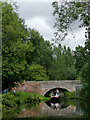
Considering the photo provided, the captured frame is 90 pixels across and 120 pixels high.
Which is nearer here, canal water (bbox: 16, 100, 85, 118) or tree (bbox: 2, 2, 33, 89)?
canal water (bbox: 16, 100, 85, 118)

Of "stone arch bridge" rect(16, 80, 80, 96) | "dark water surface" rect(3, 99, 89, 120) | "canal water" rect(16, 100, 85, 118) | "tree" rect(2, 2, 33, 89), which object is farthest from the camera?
"stone arch bridge" rect(16, 80, 80, 96)

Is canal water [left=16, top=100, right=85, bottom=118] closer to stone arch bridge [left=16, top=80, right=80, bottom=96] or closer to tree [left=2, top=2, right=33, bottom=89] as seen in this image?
tree [left=2, top=2, right=33, bottom=89]

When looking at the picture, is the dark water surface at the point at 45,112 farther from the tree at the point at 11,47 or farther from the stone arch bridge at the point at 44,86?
the stone arch bridge at the point at 44,86

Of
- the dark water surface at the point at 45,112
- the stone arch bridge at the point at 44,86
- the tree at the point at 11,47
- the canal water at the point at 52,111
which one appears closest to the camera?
the dark water surface at the point at 45,112

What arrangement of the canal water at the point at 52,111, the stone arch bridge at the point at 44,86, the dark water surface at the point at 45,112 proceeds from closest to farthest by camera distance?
the dark water surface at the point at 45,112 → the canal water at the point at 52,111 → the stone arch bridge at the point at 44,86

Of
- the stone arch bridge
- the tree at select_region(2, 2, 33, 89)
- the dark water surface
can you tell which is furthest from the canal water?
the stone arch bridge

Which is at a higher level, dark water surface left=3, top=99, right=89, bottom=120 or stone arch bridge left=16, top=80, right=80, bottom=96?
stone arch bridge left=16, top=80, right=80, bottom=96

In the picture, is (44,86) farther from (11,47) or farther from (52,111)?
(52,111)

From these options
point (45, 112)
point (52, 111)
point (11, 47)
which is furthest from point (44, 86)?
point (45, 112)

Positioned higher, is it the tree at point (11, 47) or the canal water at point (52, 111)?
the tree at point (11, 47)

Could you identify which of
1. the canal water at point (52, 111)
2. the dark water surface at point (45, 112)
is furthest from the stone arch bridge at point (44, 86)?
the dark water surface at point (45, 112)

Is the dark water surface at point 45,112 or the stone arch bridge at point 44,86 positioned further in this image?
the stone arch bridge at point 44,86

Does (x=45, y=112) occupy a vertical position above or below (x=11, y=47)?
below

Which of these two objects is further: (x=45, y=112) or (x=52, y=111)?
(x=52, y=111)
